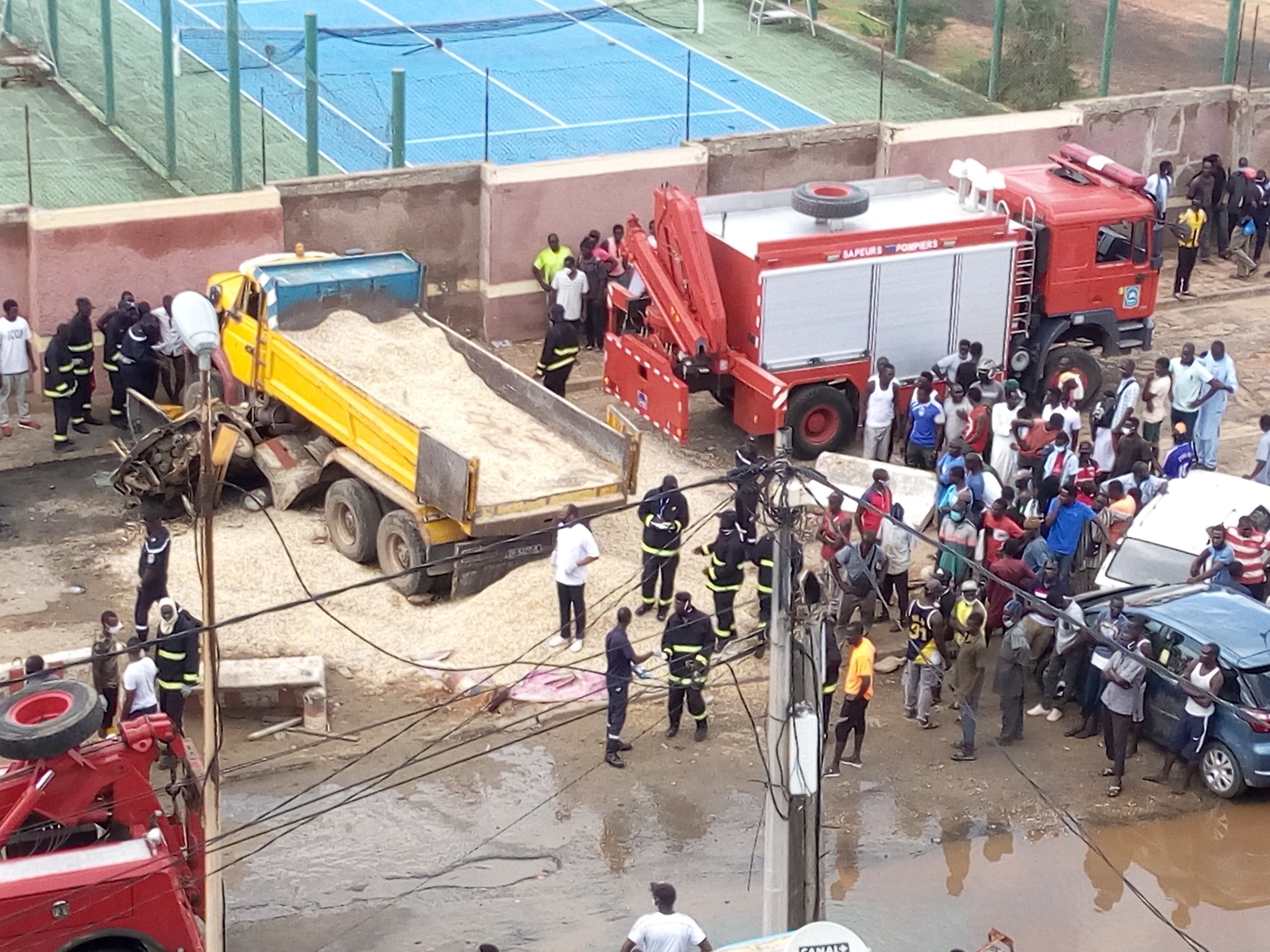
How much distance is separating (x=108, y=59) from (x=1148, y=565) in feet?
56.8

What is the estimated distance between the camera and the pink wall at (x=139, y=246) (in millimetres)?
22109

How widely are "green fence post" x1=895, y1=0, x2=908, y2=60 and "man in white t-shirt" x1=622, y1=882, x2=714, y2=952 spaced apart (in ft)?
76.1

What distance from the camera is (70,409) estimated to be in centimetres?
2158

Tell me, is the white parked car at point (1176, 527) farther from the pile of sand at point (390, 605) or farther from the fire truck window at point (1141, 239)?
the fire truck window at point (1141, 239)

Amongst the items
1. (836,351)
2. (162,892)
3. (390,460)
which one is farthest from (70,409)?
(162,892)

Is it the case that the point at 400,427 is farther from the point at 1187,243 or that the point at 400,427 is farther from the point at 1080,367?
the point at 1187,243

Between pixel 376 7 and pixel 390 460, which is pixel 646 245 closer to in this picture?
pixel 390 460

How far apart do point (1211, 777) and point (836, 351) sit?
7.44 metres

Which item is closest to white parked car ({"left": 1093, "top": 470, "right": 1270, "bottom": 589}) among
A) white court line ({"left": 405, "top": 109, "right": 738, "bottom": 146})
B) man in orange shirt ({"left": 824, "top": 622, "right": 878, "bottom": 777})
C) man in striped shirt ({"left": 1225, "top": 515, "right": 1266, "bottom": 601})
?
man in striped shirt ({"left": 1225, "top": 515, "right": 1266, "bottom": 601})

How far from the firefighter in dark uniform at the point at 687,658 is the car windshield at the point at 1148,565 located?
3942mm

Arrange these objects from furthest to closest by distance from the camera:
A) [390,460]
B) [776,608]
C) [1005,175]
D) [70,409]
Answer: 1. [1005,175]
2. [70,409]
3. [390,460]
4. [776,608]

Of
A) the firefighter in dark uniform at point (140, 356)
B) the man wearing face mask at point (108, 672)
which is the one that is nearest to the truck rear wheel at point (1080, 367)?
the firefighter in dark uniform at point (140, 356)

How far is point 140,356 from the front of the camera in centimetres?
2144

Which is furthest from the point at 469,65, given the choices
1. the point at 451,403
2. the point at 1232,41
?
the point at 451,403
